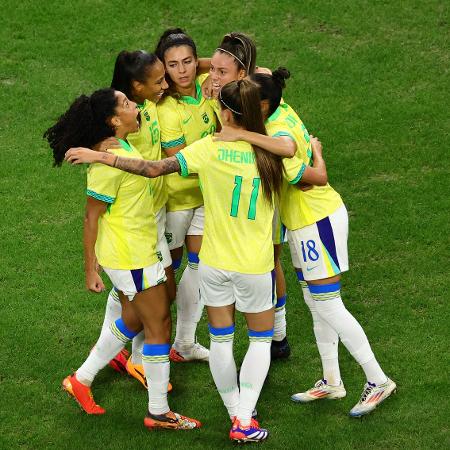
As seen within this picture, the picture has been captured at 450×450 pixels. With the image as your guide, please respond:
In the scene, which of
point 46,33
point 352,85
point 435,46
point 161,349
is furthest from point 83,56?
point 161,349

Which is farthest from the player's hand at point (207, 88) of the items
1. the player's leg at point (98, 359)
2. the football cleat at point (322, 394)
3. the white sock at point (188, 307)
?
the football cleat at point (322, 394)

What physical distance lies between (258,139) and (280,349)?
207 cm

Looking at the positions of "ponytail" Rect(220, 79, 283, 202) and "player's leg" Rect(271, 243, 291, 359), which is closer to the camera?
"ponytail" Rect(220, 79, 283, 202)

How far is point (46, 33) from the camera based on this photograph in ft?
40.7

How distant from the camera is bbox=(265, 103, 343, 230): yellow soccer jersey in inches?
267

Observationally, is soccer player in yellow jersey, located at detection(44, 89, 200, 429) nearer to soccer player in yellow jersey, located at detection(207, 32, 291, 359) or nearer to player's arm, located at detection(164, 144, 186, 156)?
player's arm, located at detection(164, 144, 186, 156)

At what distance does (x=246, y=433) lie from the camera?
689cm

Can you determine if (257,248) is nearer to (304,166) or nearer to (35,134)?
(304,166)

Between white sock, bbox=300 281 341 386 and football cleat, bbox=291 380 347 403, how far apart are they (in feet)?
0.12

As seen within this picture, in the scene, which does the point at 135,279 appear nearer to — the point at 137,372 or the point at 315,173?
the point at 137,372

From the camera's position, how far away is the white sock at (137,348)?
7.70 metres

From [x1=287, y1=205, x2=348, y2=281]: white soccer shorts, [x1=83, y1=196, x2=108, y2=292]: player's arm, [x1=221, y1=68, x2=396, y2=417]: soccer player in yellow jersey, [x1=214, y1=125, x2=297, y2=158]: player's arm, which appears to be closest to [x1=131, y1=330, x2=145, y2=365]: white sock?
[x1=83, y1=196, x2=108, y2=292]: player's arm

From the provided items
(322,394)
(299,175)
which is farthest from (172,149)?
(322,394)

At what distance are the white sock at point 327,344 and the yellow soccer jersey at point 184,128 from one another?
1023 millimetres
